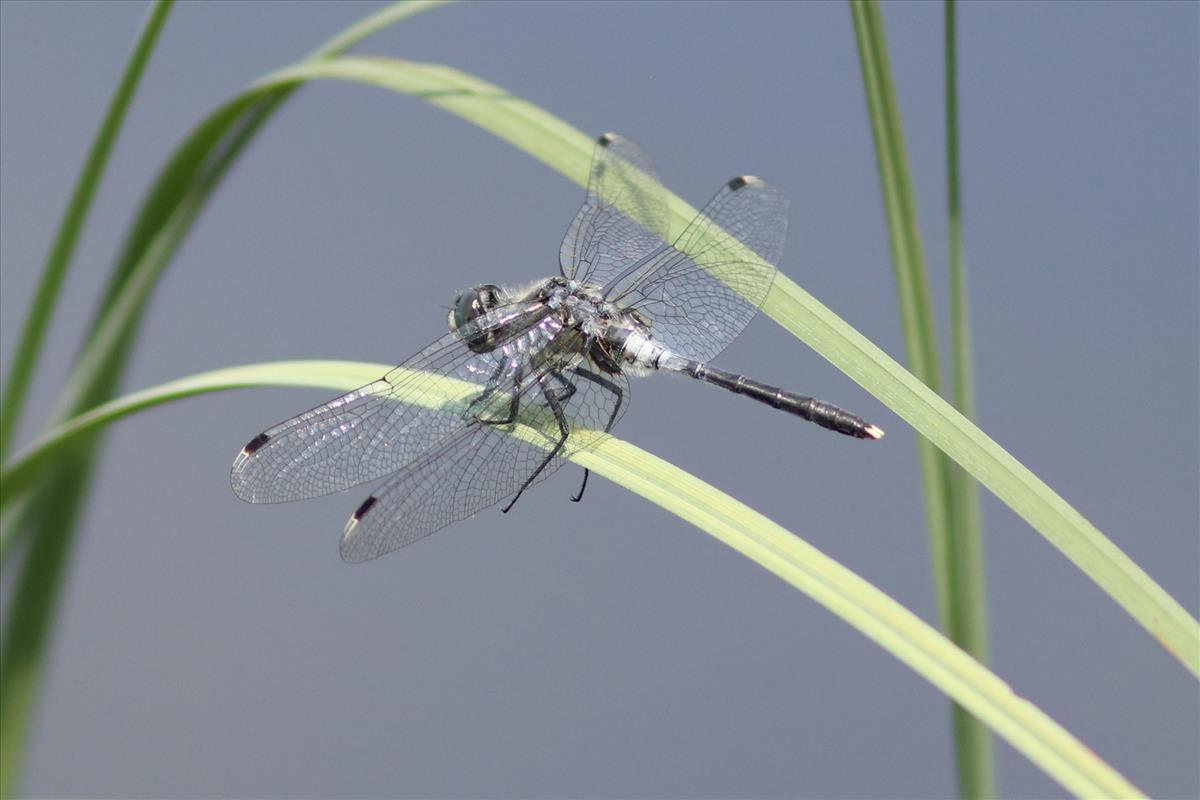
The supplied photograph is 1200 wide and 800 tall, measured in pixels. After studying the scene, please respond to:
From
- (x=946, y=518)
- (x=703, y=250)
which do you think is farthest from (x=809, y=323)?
(x=703, y=250)

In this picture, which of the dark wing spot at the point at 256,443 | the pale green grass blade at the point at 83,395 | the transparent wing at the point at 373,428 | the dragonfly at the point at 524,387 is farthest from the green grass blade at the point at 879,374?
the dark wing spot at the point at 256,443

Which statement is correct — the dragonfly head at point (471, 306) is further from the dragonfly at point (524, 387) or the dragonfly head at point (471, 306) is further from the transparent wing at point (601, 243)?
the transparent wing at point (601, 243)

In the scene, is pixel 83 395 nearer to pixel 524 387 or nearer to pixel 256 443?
pixel 256 443

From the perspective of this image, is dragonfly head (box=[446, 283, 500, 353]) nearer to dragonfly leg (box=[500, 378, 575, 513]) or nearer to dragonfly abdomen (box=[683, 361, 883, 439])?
dragonfly leg (box=[500, 378, 575, 513])

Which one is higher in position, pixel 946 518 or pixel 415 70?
pixel 415 70

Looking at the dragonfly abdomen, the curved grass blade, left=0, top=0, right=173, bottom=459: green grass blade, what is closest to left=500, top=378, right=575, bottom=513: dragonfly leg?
the dragonfly abdomen

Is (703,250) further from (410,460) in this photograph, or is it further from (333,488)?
(333,488)

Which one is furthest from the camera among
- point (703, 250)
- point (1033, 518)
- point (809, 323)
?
point (703, 250)
